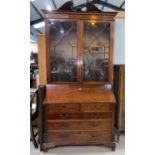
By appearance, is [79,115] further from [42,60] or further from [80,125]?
[42,60]

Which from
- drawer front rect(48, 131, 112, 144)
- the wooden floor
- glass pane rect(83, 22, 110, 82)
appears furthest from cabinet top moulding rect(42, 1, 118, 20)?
the wooden floor

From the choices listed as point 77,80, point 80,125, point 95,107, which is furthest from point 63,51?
point 80,125

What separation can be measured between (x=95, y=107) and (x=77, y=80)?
468 mm

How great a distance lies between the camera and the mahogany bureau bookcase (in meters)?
2.69

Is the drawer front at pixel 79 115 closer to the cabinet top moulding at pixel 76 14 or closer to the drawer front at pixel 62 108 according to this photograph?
the drawer front at pixel 62 108

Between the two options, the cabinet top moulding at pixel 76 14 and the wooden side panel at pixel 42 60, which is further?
the wooden side panel at pixel 42 60

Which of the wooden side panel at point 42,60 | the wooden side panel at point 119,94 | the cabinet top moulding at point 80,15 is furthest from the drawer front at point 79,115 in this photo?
the wooden side panel at point 42,60

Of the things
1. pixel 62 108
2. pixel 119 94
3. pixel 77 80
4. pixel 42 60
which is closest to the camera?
pixel 62 108

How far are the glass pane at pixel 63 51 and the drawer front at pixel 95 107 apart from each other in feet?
1.41

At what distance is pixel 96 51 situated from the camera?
289 centimetres

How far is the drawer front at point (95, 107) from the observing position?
2.70 m
